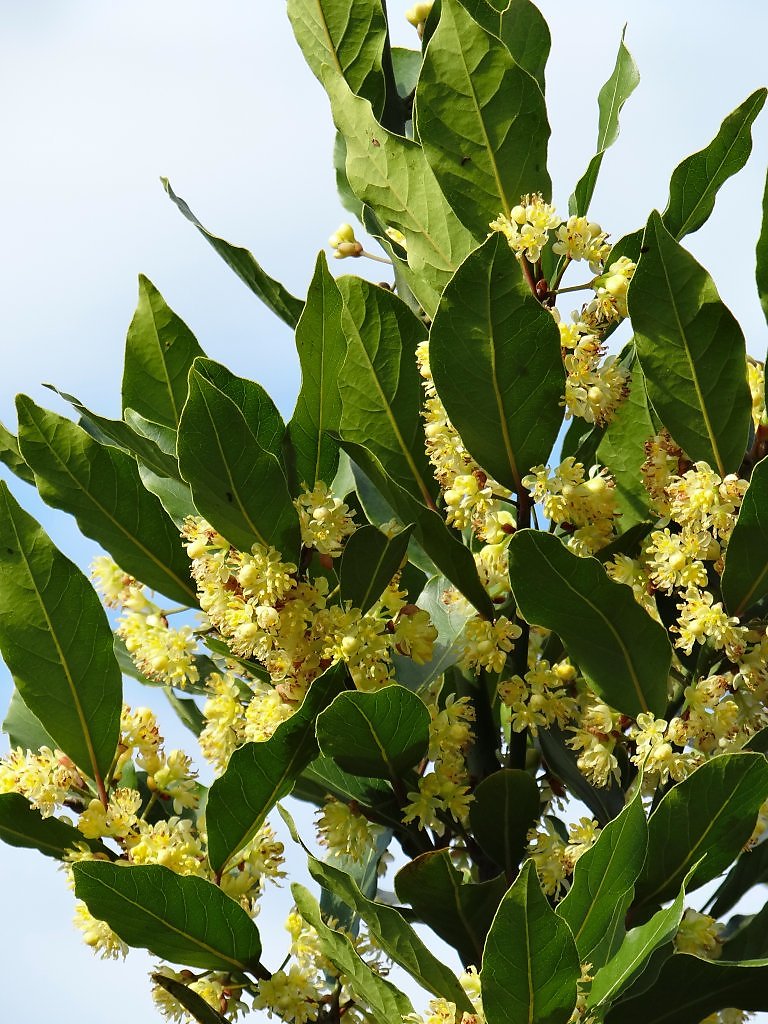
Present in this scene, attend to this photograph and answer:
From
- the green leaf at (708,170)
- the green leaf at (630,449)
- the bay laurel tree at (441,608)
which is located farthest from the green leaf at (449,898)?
the green leaf at (708,170)

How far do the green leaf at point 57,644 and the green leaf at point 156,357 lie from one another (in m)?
0.49

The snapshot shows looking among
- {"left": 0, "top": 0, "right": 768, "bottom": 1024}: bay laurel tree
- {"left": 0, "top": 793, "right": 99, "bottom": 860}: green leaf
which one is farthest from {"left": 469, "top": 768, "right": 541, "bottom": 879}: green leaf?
{"left": 0, "top": 793, "right": 99, "bottom": 860}: green leaf

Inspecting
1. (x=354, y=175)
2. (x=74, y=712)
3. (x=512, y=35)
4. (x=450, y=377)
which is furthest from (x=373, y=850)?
(x=512, y=35)

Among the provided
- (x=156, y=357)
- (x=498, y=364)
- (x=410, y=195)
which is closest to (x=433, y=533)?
(x=498, y=364)

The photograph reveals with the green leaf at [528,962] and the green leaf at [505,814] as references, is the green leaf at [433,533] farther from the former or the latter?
the green leaf at [528,962]

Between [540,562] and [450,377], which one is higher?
[450,377]

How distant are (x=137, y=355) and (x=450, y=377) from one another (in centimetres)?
89

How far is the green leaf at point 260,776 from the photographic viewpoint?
2195 mm

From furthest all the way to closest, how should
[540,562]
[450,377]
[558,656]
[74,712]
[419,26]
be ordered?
[419,26], [558,656], [74,712], [450,377], [540,562]

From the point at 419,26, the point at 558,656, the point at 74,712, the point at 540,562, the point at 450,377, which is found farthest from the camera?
the point at 419,26

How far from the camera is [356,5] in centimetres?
287

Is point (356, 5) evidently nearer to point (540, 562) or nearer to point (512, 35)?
point (512, 35)

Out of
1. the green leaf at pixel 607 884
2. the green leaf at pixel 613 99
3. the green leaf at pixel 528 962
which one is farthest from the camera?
the green leaf at pixel 613 99

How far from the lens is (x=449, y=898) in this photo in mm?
2256
